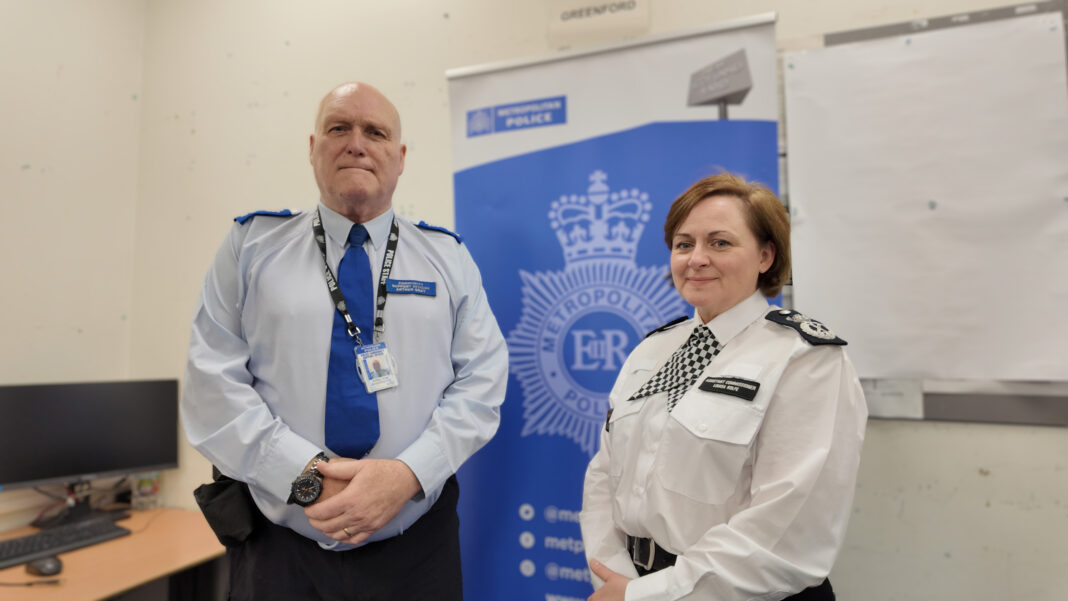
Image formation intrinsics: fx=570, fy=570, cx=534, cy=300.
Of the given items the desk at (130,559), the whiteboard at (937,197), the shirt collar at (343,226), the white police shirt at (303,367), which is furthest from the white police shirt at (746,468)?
the desk at (130,559)

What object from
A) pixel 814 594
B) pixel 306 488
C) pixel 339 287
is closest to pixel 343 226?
pixel 339 287

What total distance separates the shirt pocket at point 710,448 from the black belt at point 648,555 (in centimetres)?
15

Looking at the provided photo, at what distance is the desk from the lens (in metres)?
1.69

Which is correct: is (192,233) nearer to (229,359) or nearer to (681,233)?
Result: (229,359)

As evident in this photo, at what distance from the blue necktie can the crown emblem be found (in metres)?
0.71

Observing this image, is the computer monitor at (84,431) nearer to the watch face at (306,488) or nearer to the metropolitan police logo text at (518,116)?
the watch face at (306,488)

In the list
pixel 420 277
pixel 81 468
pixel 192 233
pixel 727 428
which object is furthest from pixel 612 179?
pixel 81 468

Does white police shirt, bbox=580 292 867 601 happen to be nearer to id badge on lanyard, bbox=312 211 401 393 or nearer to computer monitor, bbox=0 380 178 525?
id badge on lanyard, bbox=312 211 401 393

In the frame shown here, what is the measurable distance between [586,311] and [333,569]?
0.99 metres

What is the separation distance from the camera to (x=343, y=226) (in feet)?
4.83

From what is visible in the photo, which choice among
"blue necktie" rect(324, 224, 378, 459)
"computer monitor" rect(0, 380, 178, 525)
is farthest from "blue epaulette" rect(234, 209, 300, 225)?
"computer monitor" rect(0, 380, 178, 525)

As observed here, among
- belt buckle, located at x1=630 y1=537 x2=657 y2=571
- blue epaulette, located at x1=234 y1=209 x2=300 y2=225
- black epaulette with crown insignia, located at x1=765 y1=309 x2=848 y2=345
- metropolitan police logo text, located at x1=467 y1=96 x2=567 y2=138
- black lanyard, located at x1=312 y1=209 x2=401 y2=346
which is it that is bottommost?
belt buckle, located at x1=630 y1=537 x2=657 y2=571

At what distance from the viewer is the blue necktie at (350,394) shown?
1310 mm

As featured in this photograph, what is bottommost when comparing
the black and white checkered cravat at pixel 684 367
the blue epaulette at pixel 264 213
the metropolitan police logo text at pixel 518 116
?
the black and white checkered cravat at pixel 684 367
